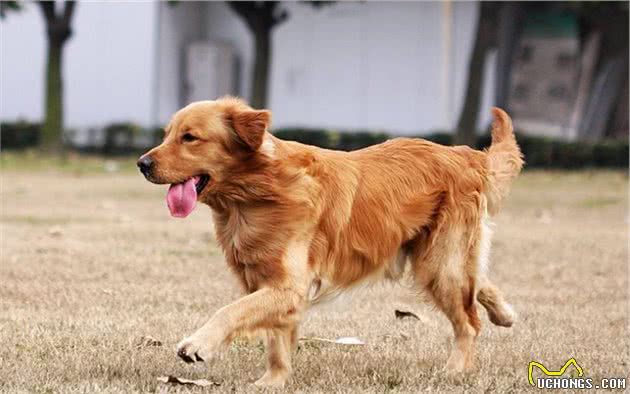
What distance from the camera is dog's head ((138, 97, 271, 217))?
5551mm

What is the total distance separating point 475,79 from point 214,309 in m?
17.6

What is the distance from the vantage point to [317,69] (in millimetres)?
30188

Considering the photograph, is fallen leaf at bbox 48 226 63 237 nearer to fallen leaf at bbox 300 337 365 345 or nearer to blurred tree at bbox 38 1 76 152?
fallen leaf at bbox 300 337 365 345

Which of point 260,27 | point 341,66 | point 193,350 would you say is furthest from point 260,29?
point 193,350

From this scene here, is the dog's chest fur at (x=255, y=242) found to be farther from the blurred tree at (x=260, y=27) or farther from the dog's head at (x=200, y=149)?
the blurred tree at (x=260, y=27)

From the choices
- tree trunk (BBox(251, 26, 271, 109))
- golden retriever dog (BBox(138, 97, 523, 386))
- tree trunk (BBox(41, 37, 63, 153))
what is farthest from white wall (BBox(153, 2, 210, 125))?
golden retriever dog (BBox(138, 97, 523, 386))

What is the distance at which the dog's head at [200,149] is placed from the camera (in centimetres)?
555

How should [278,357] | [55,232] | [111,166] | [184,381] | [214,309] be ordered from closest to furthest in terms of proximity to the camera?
[184,381]
[278,357]
[214,309]
[55,232]
[111,166]

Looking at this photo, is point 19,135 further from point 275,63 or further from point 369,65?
point 369,65

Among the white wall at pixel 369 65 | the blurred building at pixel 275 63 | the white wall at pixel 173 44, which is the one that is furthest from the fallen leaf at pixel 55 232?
the white wall at pixel 173 44

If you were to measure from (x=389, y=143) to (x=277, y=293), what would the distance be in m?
1.41

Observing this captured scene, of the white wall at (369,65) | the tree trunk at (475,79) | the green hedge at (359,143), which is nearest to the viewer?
the tree trunk at (475,79)

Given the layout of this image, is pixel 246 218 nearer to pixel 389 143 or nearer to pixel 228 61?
pixel 389 143

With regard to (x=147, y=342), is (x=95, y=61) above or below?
below
